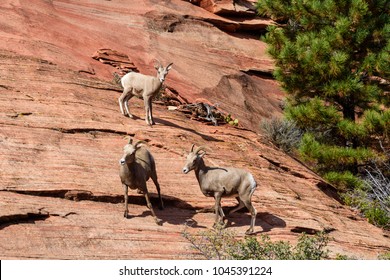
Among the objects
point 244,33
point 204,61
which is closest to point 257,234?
point 204,61

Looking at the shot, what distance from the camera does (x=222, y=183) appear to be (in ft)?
39.8

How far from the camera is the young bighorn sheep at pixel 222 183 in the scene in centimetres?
1211

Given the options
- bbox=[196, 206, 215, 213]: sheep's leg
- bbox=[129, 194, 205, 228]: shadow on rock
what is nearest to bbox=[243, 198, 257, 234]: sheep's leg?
bbox=[196, 206, 215, 213]: sheep's leg

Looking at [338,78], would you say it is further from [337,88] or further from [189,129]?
[189,129]

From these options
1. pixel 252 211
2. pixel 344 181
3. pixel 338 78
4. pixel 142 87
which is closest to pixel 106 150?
pixel 142 87

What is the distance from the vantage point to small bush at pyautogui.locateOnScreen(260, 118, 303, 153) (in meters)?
20.1

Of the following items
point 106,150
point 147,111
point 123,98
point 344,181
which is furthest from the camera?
point 344,181

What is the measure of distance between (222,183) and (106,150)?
2.82 m

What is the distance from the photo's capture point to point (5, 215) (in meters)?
10.2

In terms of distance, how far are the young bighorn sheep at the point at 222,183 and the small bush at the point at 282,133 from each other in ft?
25.2

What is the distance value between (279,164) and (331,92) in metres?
4.80

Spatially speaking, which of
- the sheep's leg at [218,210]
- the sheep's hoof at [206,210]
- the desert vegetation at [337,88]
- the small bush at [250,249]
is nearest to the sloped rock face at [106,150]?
the sheep's hoof at [206,210]

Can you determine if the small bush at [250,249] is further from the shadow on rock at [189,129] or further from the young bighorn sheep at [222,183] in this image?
the shadow on rock at [189,129]

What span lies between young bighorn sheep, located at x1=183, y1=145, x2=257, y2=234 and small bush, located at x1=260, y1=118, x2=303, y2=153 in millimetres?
7666
